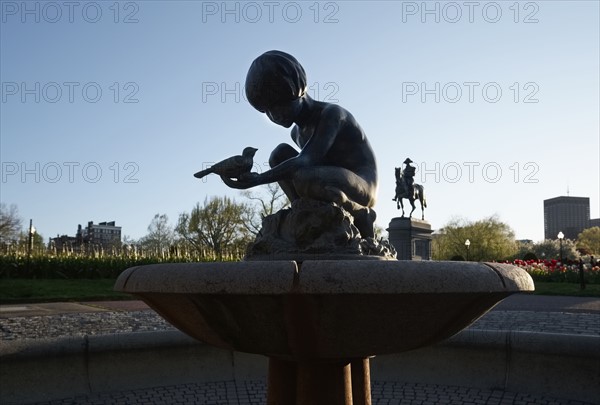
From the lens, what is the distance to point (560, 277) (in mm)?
23234

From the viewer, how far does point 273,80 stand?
375 cm

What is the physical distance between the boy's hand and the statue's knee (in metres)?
0.55

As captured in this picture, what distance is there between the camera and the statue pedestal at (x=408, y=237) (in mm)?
33375

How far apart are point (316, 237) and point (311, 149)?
66cm

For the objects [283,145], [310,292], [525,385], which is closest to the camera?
[310,292]

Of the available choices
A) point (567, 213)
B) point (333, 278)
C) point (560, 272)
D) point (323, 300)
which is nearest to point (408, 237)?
point (560, 272)

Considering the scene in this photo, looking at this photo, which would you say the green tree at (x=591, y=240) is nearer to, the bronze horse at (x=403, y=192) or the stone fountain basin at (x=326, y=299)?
the bronze horse at (x=403, y=192)

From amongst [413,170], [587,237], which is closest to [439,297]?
[413,170]

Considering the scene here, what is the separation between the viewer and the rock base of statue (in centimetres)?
342

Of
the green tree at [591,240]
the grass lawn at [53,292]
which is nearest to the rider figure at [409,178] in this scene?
the grass lawn at [53,292]

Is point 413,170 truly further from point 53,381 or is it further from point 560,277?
point 53,381

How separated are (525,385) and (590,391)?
1.87 feet

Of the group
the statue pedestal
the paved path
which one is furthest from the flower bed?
the paved path

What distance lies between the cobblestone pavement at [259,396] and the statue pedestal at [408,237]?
27141mm
